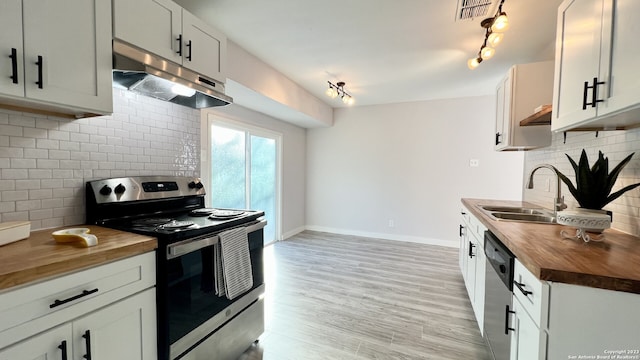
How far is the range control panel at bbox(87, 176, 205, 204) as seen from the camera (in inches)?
62.5

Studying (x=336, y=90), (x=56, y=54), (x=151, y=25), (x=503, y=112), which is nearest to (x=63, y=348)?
(x=56, y=54)

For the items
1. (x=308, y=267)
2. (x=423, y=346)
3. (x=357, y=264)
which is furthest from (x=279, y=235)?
(x=423, y=346)

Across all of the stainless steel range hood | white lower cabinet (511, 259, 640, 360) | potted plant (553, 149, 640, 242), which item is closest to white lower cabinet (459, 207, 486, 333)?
potted plant (553, 149, 640, 242)

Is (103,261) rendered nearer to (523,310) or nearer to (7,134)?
(7,134)

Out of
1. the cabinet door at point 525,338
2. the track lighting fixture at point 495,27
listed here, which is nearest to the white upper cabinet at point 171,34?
the track lighting fixture at point 495,27

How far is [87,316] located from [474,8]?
285 cm

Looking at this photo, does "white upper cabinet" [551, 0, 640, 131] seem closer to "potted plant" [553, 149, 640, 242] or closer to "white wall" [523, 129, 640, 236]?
"white wall" [523, 129, 640, 236]

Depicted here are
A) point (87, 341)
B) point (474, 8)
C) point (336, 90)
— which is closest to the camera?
point (87, 341)

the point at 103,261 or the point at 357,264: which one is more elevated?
the point at 103,261

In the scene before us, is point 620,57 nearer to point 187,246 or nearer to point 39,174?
point 187,246

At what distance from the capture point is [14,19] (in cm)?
106

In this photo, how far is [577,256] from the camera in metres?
1.06

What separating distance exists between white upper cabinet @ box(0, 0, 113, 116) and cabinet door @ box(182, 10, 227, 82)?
44 cm

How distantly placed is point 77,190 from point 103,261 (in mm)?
798
